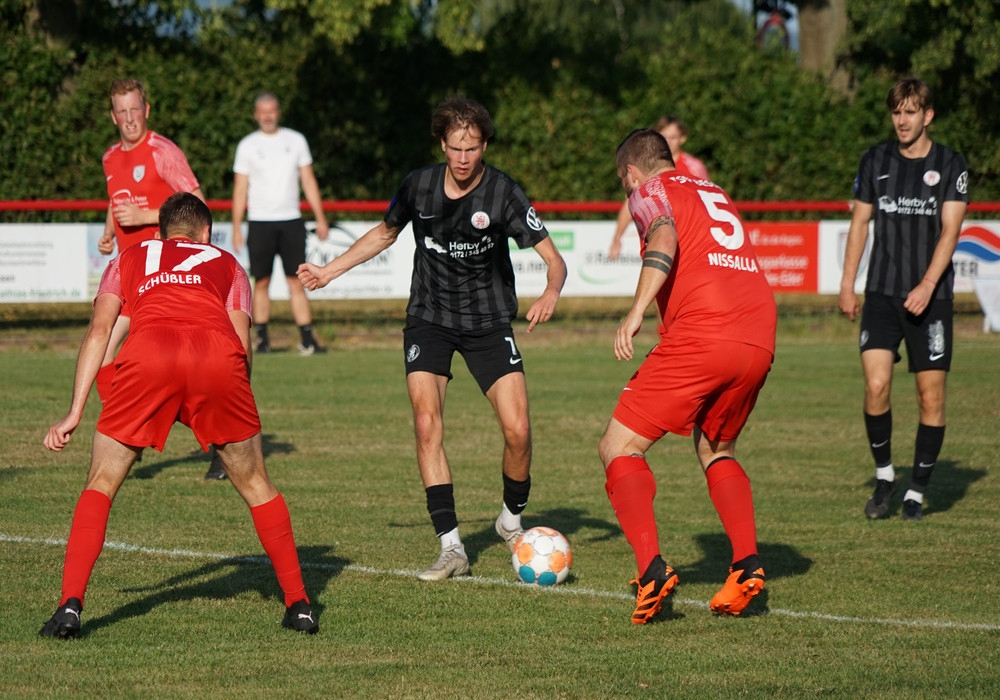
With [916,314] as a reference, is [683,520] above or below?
below

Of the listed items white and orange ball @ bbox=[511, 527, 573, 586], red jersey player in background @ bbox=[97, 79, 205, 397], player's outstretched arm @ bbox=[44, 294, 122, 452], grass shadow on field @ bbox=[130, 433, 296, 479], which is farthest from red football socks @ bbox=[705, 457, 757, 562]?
grass shadow on field @ bbox=[130, 433, 296, 479]

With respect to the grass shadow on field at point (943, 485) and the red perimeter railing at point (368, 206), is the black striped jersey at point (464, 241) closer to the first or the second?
the grass shadow on field at point (943, 485)

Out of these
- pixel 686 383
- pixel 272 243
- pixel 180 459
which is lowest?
pixel 180 459

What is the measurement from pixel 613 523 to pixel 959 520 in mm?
2051

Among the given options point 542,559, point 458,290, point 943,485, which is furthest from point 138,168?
point 943,485

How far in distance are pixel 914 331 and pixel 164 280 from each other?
180 inches

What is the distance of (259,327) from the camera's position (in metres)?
14.4

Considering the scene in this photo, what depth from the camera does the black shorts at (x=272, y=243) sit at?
44.7 feet

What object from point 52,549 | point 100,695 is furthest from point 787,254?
point 100,695

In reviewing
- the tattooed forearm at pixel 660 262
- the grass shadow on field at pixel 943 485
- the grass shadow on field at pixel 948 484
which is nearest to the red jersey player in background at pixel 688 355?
the tattooed forearm at pixel 660 262

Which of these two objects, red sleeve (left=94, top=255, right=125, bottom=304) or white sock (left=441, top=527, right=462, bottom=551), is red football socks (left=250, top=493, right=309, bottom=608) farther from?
white sock (left=441, top=527, right=462, bottom=551)

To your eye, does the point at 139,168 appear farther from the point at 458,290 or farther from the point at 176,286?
the point at 176,286

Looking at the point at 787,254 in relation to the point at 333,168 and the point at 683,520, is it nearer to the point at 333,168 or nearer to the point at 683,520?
the point at 333,168

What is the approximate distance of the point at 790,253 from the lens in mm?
17016
